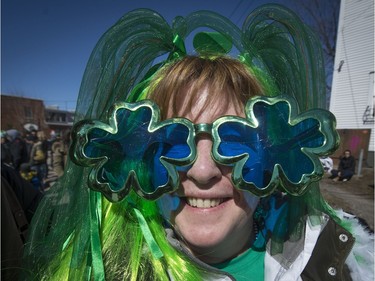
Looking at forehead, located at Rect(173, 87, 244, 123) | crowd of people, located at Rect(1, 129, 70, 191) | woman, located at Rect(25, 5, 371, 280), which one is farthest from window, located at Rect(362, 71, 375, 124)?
forehead, located at Rect(173, 87, 244, 123)

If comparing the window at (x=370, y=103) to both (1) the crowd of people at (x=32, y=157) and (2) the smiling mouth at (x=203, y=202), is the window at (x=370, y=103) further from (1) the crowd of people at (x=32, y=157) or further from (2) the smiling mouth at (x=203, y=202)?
(2) the smiling mouth at (x=203, y=202)

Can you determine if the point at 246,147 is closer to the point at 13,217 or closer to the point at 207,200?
the point at 207,200

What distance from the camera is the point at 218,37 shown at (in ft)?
3.97

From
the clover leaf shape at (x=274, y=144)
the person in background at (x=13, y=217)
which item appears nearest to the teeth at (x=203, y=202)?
the clover leaf shape at (x=274, y=144)

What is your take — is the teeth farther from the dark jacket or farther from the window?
the window

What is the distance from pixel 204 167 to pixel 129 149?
0.83 feet

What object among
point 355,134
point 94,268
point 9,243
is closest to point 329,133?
point 94,268

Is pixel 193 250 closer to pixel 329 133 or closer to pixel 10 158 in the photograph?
pixel 329 133

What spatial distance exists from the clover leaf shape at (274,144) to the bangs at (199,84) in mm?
127

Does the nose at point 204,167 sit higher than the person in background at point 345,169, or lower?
higher

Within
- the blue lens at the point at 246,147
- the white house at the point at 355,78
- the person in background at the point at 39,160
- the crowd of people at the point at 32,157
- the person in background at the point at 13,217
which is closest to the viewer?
the blue lens at the point at 246,147

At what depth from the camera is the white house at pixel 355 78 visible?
9609 millimetres

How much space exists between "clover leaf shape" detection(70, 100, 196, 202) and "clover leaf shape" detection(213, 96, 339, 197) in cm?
16

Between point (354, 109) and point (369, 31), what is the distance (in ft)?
8.39
